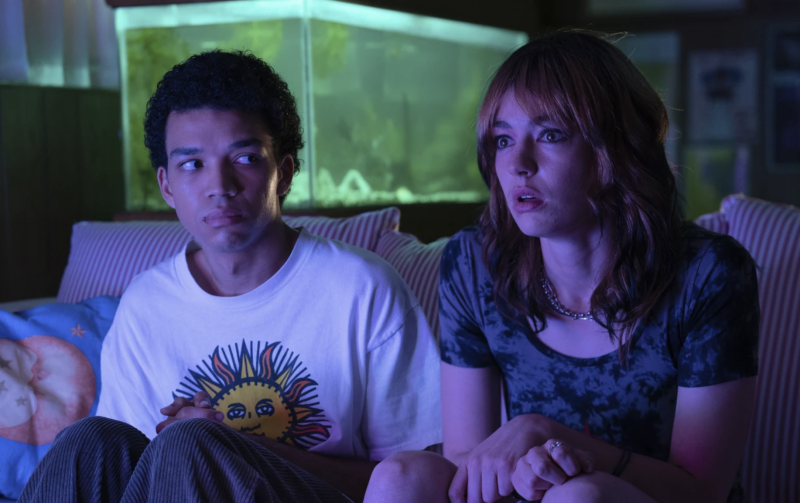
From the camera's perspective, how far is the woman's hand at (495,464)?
0.96 m

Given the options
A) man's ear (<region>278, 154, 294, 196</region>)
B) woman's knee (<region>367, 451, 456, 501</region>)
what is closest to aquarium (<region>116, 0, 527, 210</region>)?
man's ear (<region>278, 154, 294, 196</region>)

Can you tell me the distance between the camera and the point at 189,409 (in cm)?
123

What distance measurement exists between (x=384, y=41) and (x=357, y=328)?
218 cm

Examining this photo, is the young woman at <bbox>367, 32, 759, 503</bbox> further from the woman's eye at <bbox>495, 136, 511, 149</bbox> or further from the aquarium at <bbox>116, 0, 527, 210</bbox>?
the aquarium at <bbox>116, 0, 527, 210</bbox>

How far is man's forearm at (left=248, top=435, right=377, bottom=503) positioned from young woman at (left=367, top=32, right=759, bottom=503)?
17cm

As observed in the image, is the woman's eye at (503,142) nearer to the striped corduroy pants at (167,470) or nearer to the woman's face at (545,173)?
the woman's face at (545,173)

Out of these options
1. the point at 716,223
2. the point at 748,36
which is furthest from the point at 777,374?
the point at 748,36

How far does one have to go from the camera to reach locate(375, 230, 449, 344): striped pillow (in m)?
1.65

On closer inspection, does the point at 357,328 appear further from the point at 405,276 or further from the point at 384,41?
the point at 384,41

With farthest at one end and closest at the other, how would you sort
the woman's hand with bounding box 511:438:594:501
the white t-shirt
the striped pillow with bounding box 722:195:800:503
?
the striped pillow with bounding box 722:195:800:503, the white t-shirt, the woman's hand with bounding box 511:438:594:501

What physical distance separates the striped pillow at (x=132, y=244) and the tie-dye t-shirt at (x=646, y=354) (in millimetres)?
624

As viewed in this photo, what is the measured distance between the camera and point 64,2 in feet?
9.51

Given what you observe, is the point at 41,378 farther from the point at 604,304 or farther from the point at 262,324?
the point at 604,304

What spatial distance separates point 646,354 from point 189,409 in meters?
0.66
